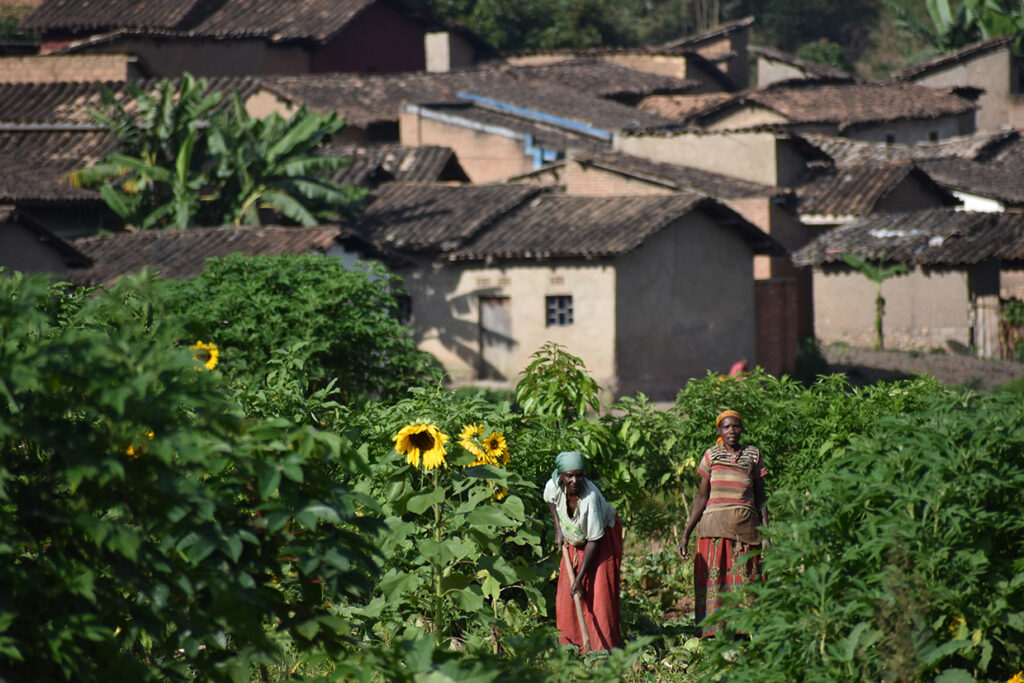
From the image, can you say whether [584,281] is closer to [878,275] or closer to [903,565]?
[878,275]

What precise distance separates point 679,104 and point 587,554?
2880 cm

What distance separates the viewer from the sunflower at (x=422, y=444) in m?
6.35

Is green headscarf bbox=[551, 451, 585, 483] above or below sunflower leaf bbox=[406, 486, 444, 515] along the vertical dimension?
above

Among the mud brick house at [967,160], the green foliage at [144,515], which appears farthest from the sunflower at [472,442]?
the mud brick house at [967,160]

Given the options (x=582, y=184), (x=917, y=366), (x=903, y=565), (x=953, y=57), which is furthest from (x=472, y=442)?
(x=953, y=57)

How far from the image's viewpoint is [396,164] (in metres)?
27.4

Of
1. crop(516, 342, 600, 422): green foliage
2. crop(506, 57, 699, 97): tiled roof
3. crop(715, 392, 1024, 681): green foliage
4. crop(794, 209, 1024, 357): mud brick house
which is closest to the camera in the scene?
crop(715, 392, 1024, 681): green foliage

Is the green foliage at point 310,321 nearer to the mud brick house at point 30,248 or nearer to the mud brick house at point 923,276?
the mud brick house at point 30,248

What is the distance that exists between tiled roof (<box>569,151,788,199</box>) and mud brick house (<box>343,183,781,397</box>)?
1.52 meters

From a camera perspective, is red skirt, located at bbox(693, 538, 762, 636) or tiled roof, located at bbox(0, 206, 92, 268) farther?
tiled roof, located at bbox(0, 206, 92, 268)

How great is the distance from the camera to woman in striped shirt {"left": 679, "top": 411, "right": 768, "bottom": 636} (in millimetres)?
7477

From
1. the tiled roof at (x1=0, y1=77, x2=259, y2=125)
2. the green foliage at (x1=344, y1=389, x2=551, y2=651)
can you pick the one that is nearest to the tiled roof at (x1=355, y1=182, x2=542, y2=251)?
the tiled roof at (x1=0, y1=77, x2=259, y2=125)

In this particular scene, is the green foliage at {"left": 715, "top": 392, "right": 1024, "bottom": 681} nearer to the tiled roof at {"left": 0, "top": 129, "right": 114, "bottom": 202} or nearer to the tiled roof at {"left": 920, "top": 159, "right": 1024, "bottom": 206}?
the tiled roof at {"left": 0, "top": 129, "right": 114, "bottom": 202}

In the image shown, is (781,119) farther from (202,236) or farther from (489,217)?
(202,236)
